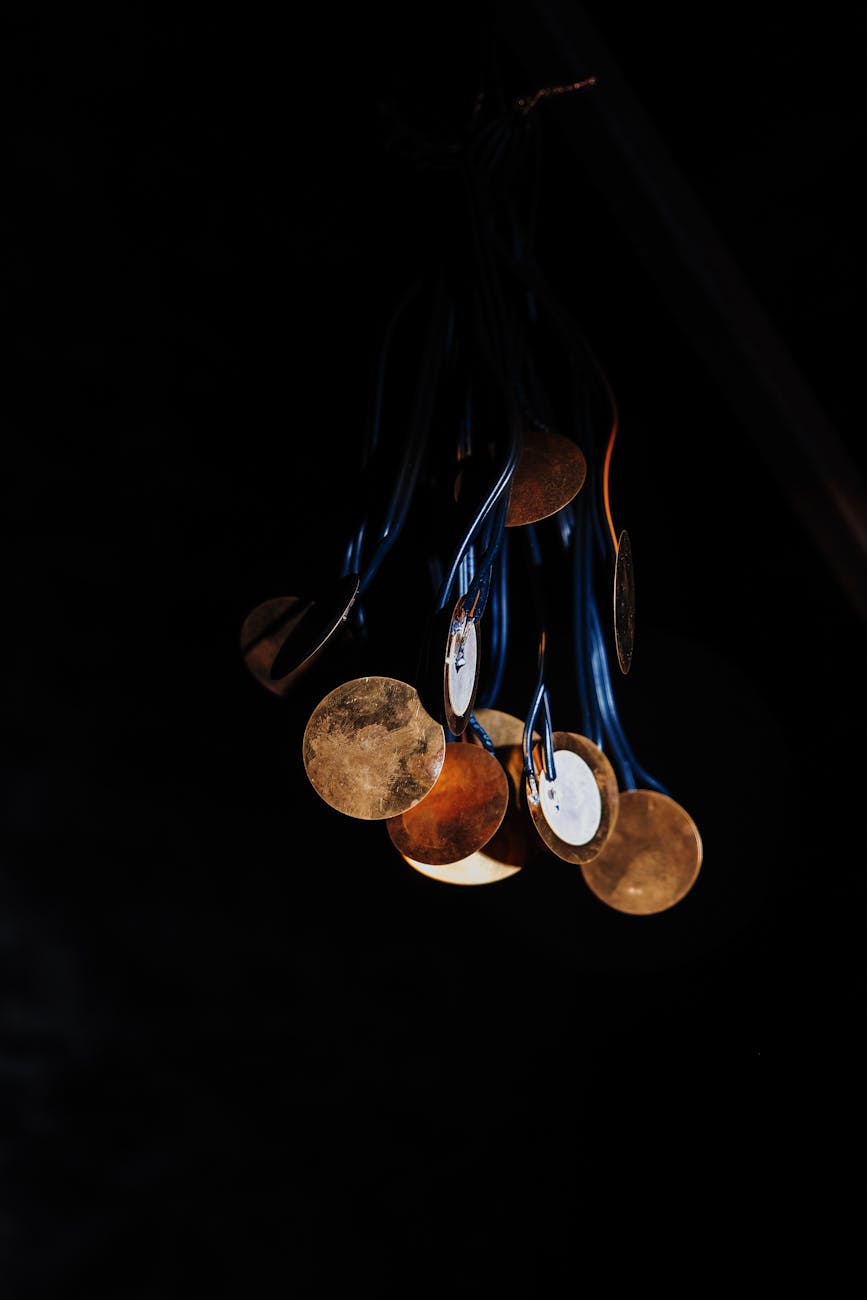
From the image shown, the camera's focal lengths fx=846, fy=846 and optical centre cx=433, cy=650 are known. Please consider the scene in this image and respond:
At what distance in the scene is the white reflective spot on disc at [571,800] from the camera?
2.41ft

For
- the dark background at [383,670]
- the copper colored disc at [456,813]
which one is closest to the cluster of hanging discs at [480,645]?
the copper colored disc at [456,813]

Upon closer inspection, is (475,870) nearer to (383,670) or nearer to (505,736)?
(505,736)

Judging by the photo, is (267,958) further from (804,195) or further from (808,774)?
(804,195)

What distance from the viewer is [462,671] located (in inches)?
27.2

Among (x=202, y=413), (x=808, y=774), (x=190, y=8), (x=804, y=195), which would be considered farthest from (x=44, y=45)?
(x=808, y=774)

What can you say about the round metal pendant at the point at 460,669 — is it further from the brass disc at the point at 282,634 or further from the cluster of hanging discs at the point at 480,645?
the brass disc at the point at 282,634

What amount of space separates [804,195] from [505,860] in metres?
1.29

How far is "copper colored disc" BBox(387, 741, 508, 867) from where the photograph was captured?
726 mm

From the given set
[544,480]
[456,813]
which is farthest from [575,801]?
[544,480]

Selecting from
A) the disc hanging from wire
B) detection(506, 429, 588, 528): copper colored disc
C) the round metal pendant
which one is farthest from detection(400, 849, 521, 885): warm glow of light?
detection(506, 429, 588, 528): copper colored disc

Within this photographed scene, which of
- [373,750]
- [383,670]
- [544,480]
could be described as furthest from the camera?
[383,670]

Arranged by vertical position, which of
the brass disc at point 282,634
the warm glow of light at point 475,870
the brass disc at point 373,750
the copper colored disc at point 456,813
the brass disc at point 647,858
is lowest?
the brass disc at point 647,858

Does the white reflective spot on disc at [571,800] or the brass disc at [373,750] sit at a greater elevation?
the brass disc at [373,750]

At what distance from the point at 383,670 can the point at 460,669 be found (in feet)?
2.60
